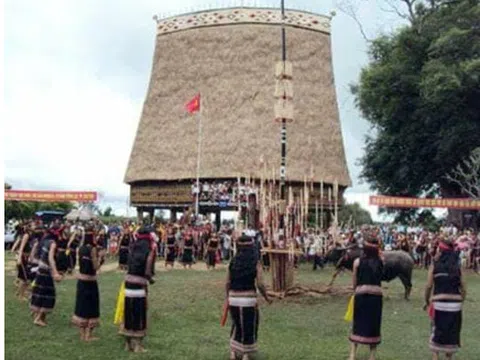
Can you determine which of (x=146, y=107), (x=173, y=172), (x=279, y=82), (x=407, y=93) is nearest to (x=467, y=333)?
(x=279, y=82)

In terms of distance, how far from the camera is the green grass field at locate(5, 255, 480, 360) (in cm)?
865

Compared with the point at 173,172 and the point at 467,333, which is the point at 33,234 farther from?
the point at 173,172

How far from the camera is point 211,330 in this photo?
10312mm

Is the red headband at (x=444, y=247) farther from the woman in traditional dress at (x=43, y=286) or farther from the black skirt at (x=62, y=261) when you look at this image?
the black skirt at (x=62, y=261)

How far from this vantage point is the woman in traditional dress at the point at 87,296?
9234mm

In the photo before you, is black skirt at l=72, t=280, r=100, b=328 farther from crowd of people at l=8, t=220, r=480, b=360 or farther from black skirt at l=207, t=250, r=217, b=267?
black skirt at l=207, t=250, r=217, b=267

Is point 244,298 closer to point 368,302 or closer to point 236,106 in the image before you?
point 368,302

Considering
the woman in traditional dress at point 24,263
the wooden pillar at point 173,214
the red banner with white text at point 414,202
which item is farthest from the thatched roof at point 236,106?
the woman in traditional dress at point 24,263

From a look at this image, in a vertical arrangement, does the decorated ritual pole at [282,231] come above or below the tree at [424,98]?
below

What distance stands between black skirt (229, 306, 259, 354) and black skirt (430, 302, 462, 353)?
6.59 feet

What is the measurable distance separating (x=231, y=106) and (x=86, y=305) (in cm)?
2592

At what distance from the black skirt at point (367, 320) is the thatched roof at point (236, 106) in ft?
82.1

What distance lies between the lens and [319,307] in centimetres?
1308

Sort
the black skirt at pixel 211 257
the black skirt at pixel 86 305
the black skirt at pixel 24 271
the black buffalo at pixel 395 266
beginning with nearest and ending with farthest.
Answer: the black skirt at pixel 86 305 → the black skirt at pixel 24 271 → the black buffalo at pixel 395 266 → the black skirt at pixel 211 257
